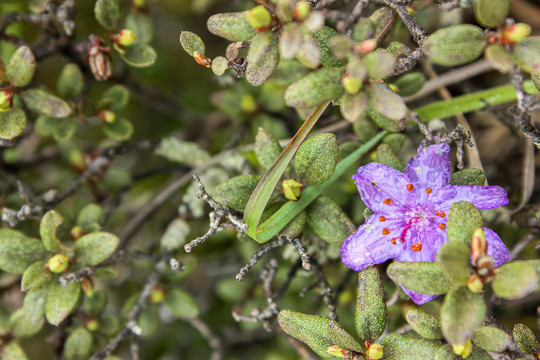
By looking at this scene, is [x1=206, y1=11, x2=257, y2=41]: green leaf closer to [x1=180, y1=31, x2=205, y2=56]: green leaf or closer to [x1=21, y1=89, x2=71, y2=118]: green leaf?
[x1=180, y1=31, x2=205, y2=56]: green leaf

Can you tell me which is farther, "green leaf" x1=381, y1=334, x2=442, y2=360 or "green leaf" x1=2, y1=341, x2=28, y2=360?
"green leaf" x1=2, y1=341, x2=28, y2=360

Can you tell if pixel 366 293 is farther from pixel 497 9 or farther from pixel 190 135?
pixel 190 135

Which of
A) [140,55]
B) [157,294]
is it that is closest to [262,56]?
[140,55]

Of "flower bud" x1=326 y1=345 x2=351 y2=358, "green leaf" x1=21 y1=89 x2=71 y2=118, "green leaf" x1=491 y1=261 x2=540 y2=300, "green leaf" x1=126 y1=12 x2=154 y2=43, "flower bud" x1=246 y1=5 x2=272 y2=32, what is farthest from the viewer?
"green leaf" x1=126 y1=12 x2=154 y2=43

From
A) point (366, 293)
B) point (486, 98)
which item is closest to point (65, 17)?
point (366, 293)

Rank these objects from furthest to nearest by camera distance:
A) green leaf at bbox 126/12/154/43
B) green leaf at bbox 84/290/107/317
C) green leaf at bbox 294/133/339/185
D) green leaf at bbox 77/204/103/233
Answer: green leaf at bbox 126/12/154/43, green leaf at bbox 84/290/107/317, green leaf at bbox 77/204/103/233, green leaf at bbox 294/133/339/185

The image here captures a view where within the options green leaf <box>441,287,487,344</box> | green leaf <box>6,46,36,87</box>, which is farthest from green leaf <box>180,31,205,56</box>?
green leaf <box>441,287,487,344</box>
